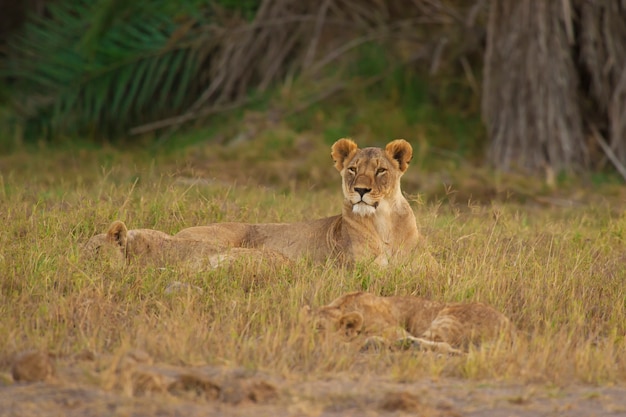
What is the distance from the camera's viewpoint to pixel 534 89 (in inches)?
509

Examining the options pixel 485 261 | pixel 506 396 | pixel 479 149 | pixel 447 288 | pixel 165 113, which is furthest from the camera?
pixel 165 113

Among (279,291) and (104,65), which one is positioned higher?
(104,65)

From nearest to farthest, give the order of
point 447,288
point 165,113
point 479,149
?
point 447,288, point 479,149, point 165,113

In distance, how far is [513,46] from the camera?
13031 millimetres

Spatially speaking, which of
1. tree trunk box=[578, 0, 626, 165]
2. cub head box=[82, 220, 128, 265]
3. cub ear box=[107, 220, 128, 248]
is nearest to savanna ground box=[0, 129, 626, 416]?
cub head box=[82, 220, 128, 265]

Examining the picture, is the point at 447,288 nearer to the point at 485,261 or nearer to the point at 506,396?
the point at 485,261

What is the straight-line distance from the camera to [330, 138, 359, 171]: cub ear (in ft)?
24.9

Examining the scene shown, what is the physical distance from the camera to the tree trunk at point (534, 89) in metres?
12.9

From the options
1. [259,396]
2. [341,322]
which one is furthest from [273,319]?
[259,396]

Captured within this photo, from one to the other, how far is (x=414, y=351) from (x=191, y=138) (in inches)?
374

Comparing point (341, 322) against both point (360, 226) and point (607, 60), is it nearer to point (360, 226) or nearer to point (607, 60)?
point (360, 226)

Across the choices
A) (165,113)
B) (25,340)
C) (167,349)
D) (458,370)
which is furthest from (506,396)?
(165,113)

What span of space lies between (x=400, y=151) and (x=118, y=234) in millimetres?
1927

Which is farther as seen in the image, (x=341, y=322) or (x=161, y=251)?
(x=161, y=251)
